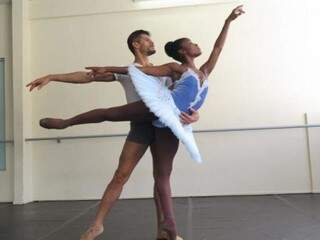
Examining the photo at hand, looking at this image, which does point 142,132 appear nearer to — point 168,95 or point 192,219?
point 168,95

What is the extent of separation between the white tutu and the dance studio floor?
2.83ft

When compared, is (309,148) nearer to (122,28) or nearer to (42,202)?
(122,28)

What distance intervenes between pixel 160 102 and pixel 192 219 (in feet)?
5.04

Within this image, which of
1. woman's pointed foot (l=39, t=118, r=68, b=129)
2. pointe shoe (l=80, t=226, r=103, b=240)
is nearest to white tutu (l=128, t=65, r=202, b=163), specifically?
woman's pointed foot (l=39, t=118, r=68, b=129)

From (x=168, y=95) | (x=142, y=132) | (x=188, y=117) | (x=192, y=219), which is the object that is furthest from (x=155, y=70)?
(x=192, y=219)

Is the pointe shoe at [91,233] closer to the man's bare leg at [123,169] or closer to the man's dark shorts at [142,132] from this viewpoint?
the man's bare leg at [123,169]

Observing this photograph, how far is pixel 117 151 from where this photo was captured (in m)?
4.64

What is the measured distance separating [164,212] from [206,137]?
2498mm

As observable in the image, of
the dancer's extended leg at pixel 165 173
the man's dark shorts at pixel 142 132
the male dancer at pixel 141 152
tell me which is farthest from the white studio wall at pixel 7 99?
the dancer's extended leg at pixel 165 173

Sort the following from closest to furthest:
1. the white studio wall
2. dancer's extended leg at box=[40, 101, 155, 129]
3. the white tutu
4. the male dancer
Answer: the white tutu < dancer's extended leg at box=[40, 101, 155, 129] < the male dancer < the white studio wall

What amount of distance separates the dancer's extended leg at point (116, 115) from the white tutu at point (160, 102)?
0.26 ft

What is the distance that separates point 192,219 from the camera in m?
3.16

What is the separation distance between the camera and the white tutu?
193 cm

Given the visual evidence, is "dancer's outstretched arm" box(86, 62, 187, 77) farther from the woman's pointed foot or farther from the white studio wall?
the white studio wall
